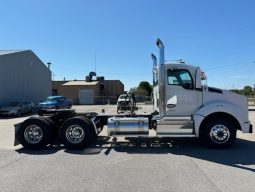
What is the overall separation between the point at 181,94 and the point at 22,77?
30683 mm

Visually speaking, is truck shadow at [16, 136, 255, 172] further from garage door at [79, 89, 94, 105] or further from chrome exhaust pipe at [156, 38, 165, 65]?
garage door at [79, 89, 94, 105]

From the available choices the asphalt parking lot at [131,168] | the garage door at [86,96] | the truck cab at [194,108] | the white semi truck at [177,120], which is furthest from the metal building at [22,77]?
the truck cab at [194,108]

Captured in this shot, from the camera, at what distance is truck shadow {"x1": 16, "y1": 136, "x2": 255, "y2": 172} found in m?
8.95

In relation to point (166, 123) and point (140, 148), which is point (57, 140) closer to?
point (140, 148)

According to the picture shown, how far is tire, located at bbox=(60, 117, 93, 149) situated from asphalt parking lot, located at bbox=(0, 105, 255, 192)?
361mm

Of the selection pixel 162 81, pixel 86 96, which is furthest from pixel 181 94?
pixel 86 96

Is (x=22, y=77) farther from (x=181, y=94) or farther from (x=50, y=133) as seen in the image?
(x=181, y=94)

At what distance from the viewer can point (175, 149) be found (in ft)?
34.7

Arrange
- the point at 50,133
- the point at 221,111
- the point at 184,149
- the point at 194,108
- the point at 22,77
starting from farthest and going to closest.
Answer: the point at 22,77 < the point at 50,133 < the point at 194,108 < the point at 184,149 < the point at 221,111

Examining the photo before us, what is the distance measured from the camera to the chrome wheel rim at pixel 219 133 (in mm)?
10500

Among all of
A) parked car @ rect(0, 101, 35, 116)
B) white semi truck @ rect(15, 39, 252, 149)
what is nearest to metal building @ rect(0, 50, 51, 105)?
parked car @ rect(0, 101, 35, 116)

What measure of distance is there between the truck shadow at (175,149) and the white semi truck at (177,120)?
0.39 metres

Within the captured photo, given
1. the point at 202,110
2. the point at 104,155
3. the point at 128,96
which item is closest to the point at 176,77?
the point at 202,110

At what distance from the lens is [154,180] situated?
6922mm
